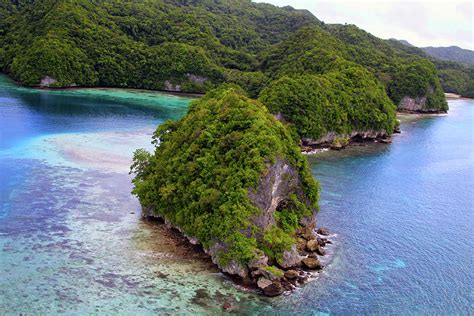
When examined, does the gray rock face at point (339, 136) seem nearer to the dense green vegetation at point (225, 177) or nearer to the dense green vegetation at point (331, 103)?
the dense green vegetation at point (331, 103)

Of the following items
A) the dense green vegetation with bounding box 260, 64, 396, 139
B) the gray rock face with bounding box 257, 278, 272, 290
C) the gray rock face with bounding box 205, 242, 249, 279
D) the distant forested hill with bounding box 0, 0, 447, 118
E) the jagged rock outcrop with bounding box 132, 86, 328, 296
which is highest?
the distant forested hill with bounding box 0, 0, 447, 118

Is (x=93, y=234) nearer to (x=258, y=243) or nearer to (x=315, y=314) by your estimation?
(x=258, y=243)

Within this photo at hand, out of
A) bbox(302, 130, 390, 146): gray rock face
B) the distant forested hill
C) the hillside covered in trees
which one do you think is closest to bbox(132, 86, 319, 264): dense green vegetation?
bbox(302, 130, 390, 146): gray rock face

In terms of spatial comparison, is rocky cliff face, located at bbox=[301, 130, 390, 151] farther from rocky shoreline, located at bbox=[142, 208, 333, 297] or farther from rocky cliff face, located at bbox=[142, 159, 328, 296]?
rocky shoreline, located at bbox=[142, 208, 333, 297]

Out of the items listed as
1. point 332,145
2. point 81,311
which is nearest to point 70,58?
point 332,145

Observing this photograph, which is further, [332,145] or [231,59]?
[231,59]

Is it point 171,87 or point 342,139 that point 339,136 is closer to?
point 342,139
